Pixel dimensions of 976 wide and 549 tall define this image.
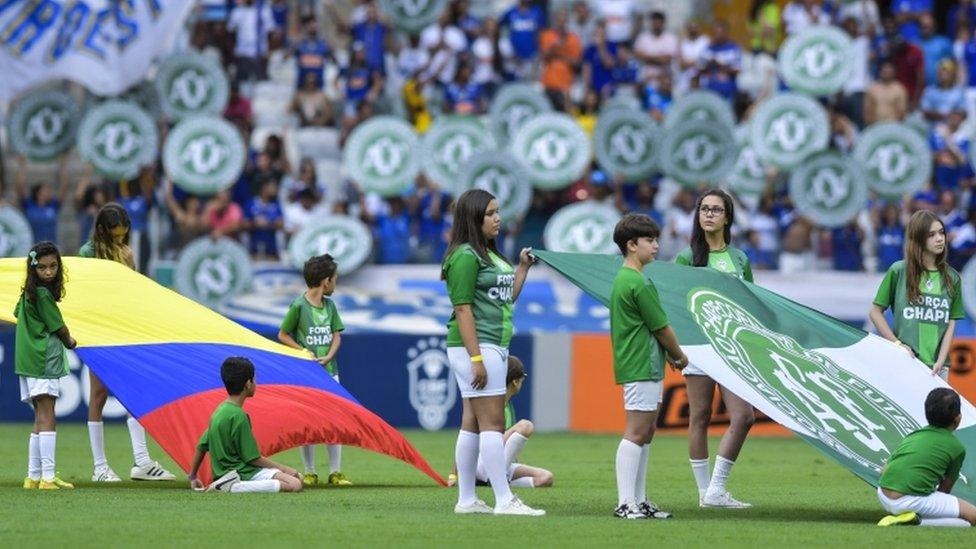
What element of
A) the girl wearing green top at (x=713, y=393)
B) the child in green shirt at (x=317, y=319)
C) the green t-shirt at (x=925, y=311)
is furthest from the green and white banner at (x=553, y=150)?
the green t-shirt at (x=925, y=311)

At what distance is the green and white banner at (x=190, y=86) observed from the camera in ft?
79.6

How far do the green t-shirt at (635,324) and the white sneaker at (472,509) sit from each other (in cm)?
120

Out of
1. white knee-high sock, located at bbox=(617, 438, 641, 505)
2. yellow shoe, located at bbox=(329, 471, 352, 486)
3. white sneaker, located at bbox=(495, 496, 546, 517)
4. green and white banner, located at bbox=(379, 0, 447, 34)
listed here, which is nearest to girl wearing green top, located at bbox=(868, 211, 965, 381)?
white knee-high sock, located at bbox=(617, 438, 641, 505)

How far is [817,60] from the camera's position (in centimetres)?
2570

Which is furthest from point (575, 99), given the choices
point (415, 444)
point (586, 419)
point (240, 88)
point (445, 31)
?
point (415, 444)

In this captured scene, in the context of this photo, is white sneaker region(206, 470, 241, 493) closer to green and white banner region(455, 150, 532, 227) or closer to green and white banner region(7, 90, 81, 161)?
green and white banner region(455, 150, 532, 227)

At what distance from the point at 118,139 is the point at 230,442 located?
11941 mm

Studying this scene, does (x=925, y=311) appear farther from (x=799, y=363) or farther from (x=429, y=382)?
(x=429, y=382)

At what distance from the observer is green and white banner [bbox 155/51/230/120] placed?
79.6 ft

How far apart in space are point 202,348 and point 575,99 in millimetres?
13555

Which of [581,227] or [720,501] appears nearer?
[720,501]

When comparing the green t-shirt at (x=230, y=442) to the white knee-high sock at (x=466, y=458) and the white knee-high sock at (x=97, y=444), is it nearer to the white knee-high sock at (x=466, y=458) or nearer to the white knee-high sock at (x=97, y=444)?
the white knee-high sock at (x=97, y=444)

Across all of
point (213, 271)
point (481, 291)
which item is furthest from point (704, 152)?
A: point (481, 291)

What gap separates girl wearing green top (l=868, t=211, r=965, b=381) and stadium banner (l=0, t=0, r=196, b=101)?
1442 centimetres
